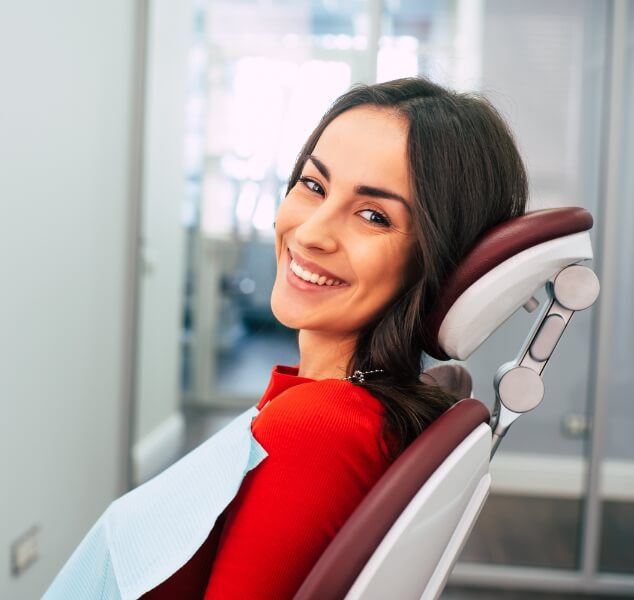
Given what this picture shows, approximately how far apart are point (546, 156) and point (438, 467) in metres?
2.00

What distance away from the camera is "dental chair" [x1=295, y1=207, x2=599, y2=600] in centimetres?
62

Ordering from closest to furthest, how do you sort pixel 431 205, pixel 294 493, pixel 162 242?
pixel 294 493 < pixel 431 205 < pixel 162 242

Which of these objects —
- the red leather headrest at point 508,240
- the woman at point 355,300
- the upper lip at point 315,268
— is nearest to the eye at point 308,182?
the woman at point 355,300

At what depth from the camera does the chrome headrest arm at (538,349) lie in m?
0.80

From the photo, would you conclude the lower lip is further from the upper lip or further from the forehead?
the forehead

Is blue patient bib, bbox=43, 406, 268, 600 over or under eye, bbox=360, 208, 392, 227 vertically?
under

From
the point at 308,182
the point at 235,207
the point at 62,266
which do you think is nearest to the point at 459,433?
the point at 308,182

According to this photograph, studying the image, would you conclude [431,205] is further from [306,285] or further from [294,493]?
[294,493]

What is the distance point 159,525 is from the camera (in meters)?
0.75

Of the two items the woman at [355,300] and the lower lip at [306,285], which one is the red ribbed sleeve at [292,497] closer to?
the woman at [355,300]

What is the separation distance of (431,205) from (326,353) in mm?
250

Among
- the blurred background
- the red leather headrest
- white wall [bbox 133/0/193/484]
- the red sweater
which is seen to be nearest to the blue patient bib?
the red sweater

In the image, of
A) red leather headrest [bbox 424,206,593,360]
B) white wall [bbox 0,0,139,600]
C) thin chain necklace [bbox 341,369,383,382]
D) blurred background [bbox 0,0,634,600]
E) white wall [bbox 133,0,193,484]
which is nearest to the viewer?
red leather headrest [bbox 424,206,593,360]

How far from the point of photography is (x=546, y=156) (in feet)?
7.98
